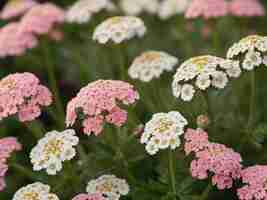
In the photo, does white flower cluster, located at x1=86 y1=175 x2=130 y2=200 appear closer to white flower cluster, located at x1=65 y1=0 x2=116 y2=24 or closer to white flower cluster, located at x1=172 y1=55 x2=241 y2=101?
white flower cluster, located at x1=172 y1=55 x2=241 y2=101

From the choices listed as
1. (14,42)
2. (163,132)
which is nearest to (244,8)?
(14,42)

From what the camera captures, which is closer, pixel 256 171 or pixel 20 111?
pixel 256 171

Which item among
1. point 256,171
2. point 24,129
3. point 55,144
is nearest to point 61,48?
point 24,129

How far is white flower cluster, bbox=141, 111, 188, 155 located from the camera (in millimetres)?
3398

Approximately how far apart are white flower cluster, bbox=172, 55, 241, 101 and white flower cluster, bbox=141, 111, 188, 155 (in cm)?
23

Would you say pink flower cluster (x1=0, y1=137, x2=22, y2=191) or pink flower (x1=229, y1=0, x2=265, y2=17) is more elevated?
pink flower (x1=229, y1=0, x2=265, y2=17)

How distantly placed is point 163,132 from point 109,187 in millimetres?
504

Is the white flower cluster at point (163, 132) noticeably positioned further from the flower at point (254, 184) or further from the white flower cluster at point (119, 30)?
the white flower cluster at point (119, 30)

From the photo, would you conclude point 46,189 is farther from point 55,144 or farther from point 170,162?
point 170,162

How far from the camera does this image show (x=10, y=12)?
5.72 metres

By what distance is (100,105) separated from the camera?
3.53 meters

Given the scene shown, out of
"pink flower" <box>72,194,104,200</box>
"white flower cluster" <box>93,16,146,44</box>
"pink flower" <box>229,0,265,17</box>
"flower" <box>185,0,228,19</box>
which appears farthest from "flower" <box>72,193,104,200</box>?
"pink flower" <box>229,0,265,17</box>

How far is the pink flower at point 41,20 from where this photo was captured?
16.4 ft

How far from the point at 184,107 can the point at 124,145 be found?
0.55 metres
